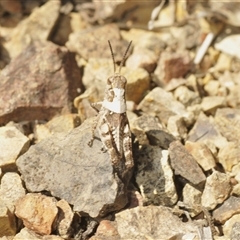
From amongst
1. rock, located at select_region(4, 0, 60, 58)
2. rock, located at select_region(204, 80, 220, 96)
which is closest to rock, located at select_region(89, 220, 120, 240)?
rock, located at select_region(204, 80, 220, 96)

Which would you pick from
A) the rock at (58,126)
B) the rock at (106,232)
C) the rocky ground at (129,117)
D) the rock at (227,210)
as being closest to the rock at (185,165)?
the rocky ground at (129,117)

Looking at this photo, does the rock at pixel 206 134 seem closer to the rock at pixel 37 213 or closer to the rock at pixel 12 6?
the rock at pixel 37 213

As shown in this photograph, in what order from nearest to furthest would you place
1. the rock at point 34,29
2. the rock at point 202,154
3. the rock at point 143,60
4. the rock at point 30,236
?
1. the rock at point 30,236
2. the rock at point 202,154
3. the rock at point 143,60
4. the rock at point 34,29

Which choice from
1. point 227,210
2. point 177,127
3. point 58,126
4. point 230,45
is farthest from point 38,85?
point 230,45

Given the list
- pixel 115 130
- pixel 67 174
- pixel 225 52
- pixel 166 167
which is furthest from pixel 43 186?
pixel 225 52

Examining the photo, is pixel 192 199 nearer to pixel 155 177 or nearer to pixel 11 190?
pixel 155 177

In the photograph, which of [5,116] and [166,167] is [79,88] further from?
[166,167]
